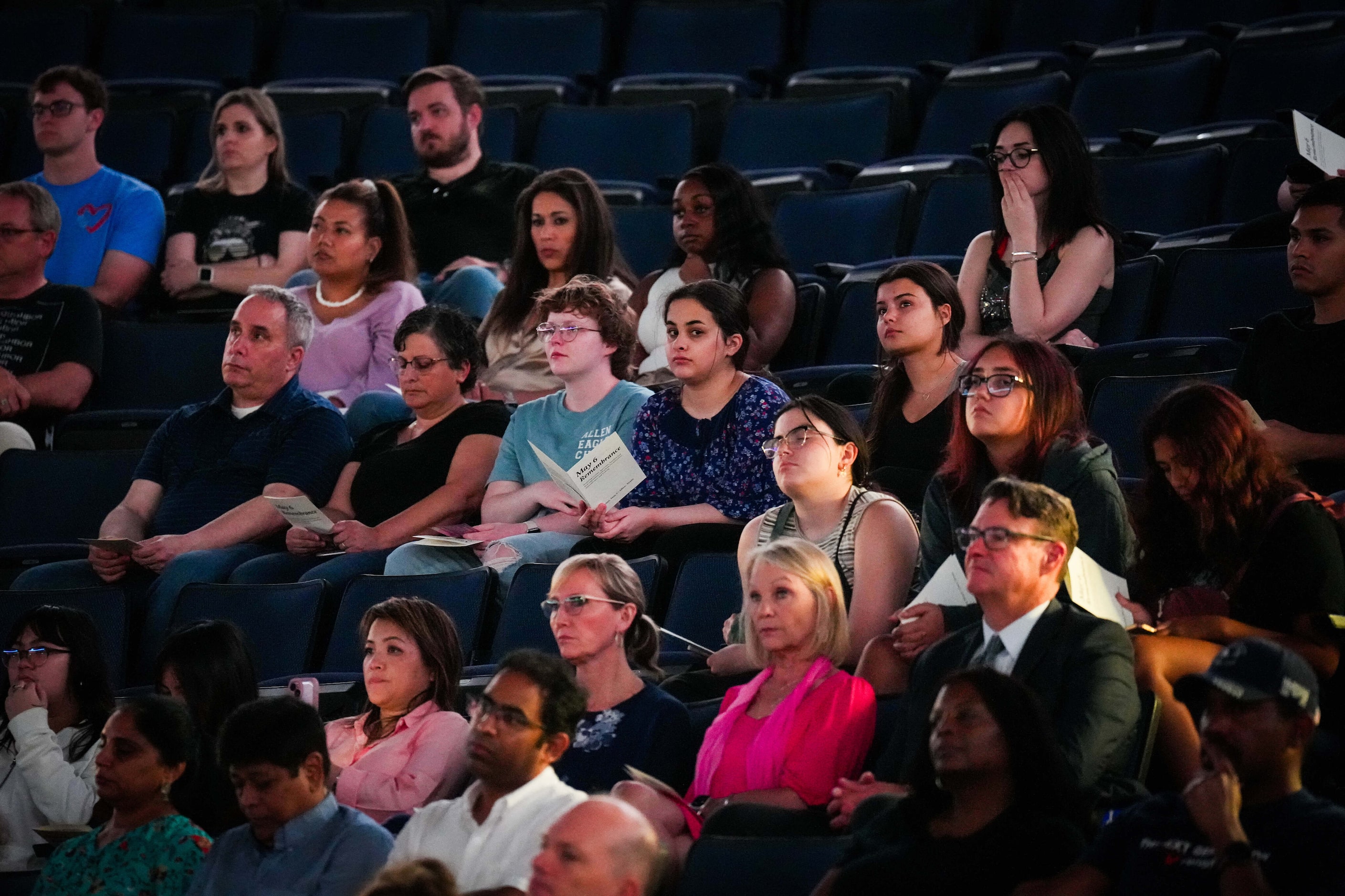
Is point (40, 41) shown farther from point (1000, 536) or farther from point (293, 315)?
point (1000, 536)

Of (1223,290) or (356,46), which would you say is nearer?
(1223,290)

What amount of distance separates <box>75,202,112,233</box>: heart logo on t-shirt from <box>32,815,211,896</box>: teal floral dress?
3.37 m


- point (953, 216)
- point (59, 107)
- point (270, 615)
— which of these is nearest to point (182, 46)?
point (59, 107)

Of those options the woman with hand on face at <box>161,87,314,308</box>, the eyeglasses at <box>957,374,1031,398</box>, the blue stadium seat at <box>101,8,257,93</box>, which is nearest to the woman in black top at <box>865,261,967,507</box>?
the eyeglasses at <box>957,374,1031,398</box>

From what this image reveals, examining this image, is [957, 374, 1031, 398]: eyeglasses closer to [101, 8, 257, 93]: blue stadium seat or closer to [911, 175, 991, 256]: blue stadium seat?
[911, 175, 991, 256]: blue stadium seat

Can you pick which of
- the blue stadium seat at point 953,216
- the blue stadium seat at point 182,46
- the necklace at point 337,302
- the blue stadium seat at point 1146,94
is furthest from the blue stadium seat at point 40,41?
the blue stadium seat at point 1146,94

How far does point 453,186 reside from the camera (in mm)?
5895

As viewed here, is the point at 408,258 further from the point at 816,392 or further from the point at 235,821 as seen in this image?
the point at 235,821

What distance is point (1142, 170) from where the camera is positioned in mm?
5316

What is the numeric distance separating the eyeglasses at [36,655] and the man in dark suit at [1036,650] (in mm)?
1765

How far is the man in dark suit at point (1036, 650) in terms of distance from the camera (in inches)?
104

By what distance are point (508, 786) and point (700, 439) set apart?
1.53m

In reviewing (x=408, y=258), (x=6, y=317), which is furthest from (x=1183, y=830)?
(x=6, y=317)

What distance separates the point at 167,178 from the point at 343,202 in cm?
217
